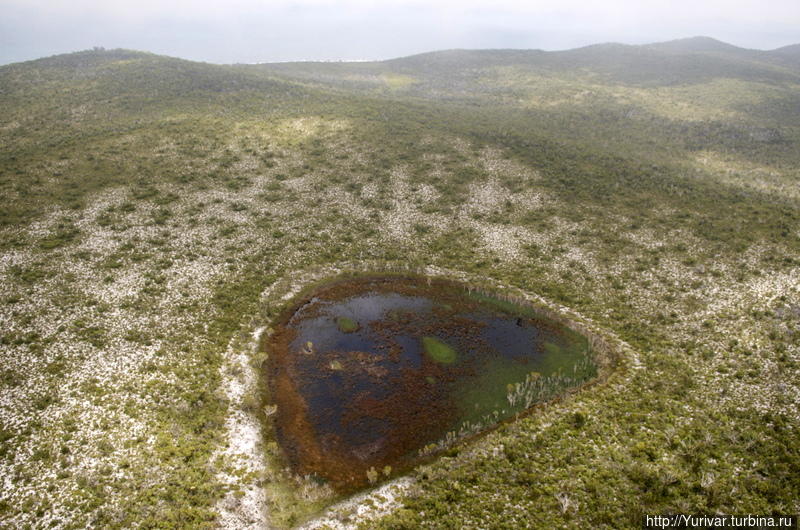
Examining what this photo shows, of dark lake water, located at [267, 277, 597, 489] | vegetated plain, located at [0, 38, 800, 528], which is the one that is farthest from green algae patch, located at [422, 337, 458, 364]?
vegetated plain, located at [0, 38, 800, 528]

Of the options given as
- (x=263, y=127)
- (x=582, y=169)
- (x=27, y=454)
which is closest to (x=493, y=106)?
(x=582, y=169)

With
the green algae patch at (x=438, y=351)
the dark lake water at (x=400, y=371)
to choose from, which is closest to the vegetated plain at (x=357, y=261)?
the dark lake water at (x=400, y=371)

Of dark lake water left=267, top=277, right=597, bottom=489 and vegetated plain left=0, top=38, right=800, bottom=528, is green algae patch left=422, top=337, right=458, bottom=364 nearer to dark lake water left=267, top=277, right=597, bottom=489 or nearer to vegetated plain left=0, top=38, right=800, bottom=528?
dark lake water left=267, top=277, right=597, bottom=489

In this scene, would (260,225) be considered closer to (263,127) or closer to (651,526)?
(263,127)

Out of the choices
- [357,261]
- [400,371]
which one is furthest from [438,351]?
[357,261]

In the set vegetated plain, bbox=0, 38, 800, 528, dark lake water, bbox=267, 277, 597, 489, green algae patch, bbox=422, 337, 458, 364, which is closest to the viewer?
vegetated plain, bbox=0, 38, 800, 528

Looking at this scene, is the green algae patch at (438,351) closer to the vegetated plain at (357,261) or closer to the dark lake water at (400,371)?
the dark lake water at (400,371)
